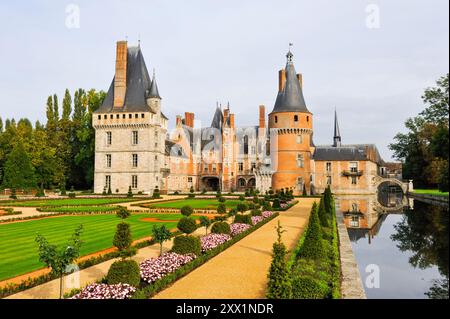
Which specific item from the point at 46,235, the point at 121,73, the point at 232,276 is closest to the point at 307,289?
the point at 232,276

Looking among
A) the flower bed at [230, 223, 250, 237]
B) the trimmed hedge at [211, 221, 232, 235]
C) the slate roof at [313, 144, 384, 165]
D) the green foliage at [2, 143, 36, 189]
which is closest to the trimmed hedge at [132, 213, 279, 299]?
the trimmed hedge at [211, 221, 232, 235]

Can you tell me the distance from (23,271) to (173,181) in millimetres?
41089

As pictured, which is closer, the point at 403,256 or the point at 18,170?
the point at 403,256

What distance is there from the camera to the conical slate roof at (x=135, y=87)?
148 feet

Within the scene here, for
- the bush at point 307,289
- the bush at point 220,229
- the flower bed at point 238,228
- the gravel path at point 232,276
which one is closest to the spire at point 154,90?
Answer: the flower bed at point 238,228

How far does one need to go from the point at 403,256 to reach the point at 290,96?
32310 mm

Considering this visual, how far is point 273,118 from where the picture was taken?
45.0 metres

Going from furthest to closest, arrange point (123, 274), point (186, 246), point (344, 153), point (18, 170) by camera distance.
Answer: point (344, 153), point (18, 170), point (186, 246), point (123, 274)

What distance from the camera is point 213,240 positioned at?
12773mm

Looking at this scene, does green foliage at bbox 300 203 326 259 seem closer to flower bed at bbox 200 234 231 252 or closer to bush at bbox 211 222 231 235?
flower bed at bbox 200 234 231 252

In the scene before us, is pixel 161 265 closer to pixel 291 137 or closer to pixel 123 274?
pixel 123 274

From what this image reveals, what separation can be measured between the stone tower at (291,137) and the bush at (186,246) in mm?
34547

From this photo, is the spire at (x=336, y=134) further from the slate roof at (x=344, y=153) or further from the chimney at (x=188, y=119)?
the chimney at (x=188, y=119)
